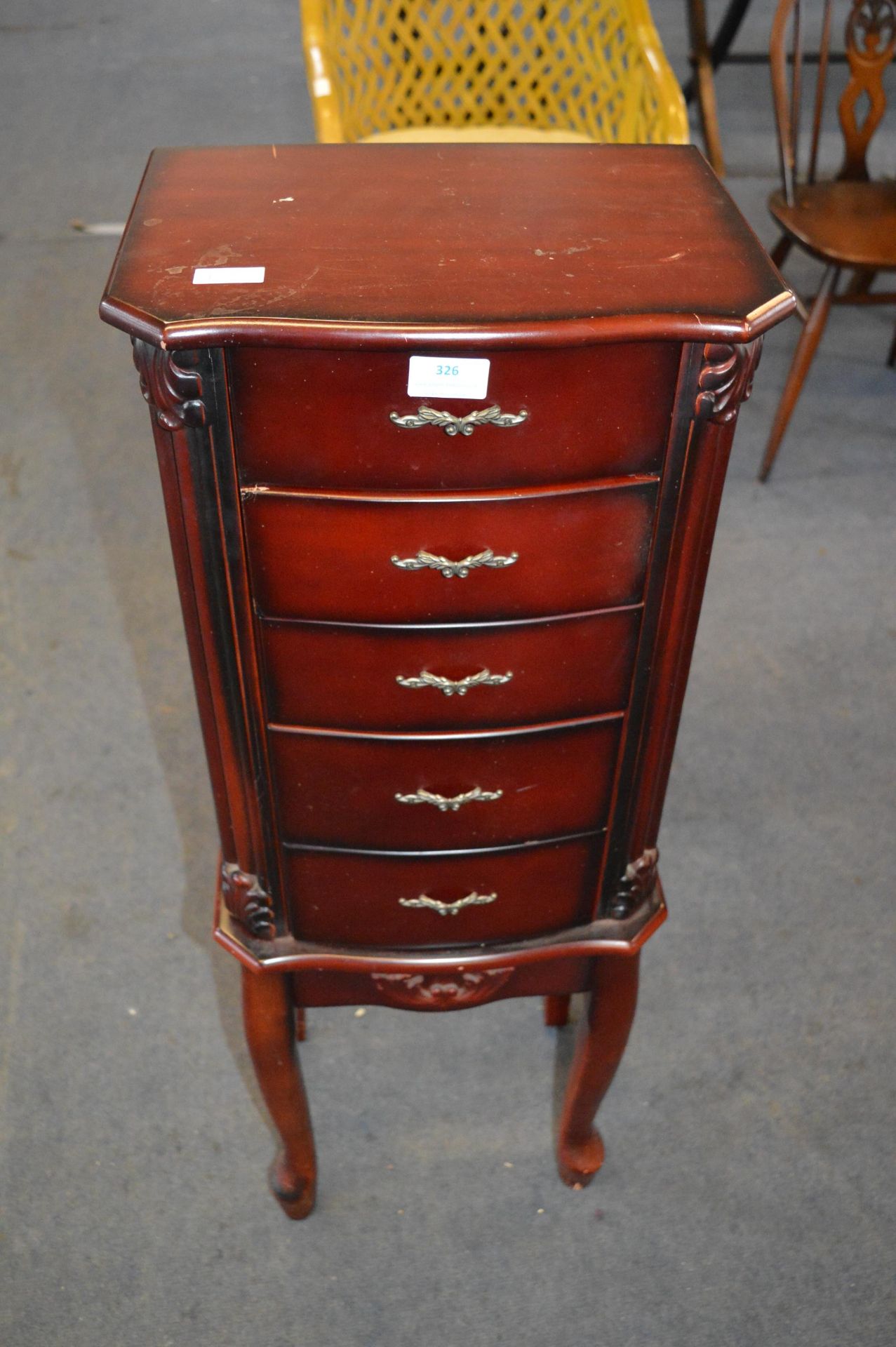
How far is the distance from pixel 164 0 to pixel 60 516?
4.17m

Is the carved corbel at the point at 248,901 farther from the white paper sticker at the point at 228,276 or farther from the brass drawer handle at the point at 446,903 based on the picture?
the white paper sticker at the point at 228,276

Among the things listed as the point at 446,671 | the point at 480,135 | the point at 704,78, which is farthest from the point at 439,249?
the point at 704,78

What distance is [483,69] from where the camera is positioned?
2.39m

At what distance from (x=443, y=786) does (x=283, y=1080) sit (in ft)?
1.48

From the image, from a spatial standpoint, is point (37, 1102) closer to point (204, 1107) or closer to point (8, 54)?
point (204, 1107)

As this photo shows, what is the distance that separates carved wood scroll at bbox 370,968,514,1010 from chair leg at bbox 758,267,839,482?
1789mm

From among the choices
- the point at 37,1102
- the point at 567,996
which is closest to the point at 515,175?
the point at 567,996

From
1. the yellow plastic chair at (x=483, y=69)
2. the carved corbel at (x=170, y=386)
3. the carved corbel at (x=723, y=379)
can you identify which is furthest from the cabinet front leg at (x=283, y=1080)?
the yellow plastic chair at (x=483, y=69)

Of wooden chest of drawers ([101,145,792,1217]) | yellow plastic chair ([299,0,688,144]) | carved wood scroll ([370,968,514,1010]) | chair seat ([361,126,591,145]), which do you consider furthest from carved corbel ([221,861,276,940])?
chair seat ([361,126,591,145])

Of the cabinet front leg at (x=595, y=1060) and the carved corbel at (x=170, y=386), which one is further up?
the carved corbel at (x=170, y=386)

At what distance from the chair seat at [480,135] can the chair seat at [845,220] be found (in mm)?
590

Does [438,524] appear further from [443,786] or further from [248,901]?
[248,901]

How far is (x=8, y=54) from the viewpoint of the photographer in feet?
16.7

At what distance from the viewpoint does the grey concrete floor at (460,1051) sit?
1456 millimetres
